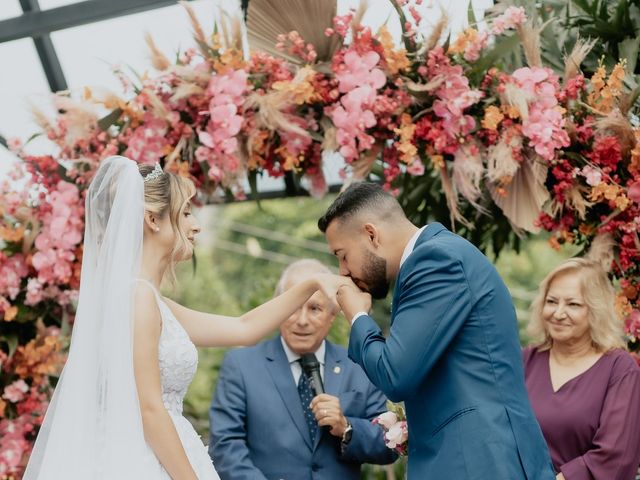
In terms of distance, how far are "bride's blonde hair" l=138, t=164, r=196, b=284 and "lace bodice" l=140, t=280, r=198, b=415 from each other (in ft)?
0.56

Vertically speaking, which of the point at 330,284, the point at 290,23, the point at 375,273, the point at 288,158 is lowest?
the point at 330,284

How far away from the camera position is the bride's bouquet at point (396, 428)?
10.1 feet

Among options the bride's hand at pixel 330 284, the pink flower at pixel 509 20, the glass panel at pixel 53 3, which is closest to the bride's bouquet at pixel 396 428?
the bride's hand at pixel 330 284

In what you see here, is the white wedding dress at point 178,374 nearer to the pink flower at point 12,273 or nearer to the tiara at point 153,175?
the tiara at point 153,175

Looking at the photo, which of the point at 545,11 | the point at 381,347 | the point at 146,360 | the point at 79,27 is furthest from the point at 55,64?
the point at 381,347

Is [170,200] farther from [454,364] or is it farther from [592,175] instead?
[592,175]

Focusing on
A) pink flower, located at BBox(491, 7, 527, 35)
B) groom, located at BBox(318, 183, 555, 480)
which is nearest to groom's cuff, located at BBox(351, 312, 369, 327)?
groom, located at BBox(318, 183, 555, 480)

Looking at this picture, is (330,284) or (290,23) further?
(290,23)

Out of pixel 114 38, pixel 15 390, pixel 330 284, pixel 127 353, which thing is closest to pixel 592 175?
pixel 330 284

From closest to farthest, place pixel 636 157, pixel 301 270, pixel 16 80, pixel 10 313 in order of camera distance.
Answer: pixel 636 157 → pixel 301 270 → pixel 10 313 → pixel 16 80

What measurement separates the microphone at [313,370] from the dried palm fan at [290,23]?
4.03 feet

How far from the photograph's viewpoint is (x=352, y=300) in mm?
2682

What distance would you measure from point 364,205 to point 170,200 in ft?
2.13

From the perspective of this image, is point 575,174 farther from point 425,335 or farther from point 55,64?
point 55,64
